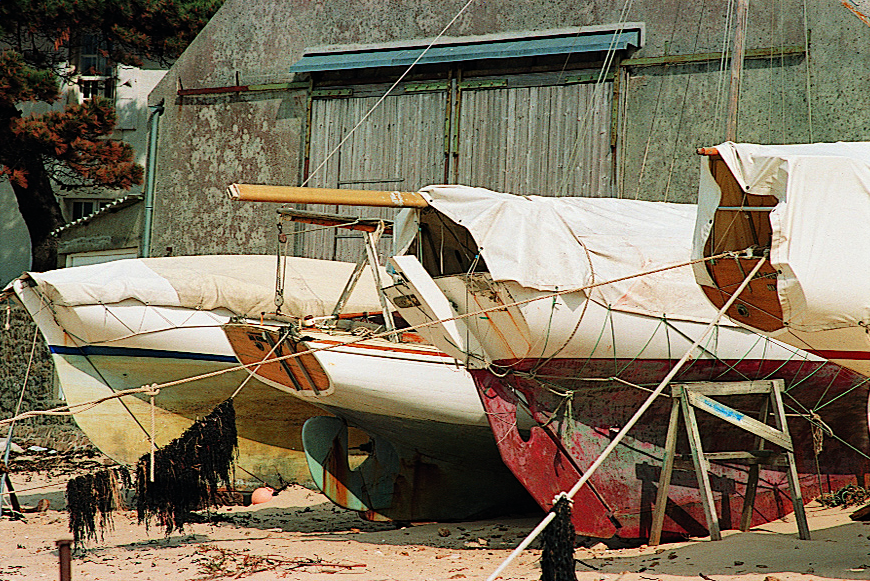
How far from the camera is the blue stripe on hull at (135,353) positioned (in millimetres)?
11398

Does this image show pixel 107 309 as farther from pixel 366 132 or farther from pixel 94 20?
pixel 94 20

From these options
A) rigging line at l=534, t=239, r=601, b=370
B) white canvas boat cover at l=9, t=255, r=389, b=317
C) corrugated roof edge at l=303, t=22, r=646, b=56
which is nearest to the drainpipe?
corrugated roof edge at l=303, t=22, r=646, b=56

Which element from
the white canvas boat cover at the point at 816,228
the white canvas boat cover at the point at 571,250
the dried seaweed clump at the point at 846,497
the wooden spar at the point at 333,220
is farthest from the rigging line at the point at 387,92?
the dried seaweed clump at the point at 846,497

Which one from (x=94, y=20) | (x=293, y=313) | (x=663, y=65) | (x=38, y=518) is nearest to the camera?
(x=38, y=518)

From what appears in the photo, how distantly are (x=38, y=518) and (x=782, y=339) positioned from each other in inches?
325

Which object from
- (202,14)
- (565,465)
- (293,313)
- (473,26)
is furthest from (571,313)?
(202,14)

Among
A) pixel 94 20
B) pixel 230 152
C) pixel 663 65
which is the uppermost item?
pixel 94 20

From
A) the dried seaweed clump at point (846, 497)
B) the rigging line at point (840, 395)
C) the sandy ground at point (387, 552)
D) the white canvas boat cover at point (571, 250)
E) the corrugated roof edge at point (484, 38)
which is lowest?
the sandy ground at point (387, 552)

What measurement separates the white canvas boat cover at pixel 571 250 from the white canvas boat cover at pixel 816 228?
1996 millimetres

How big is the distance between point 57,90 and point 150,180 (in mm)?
3535

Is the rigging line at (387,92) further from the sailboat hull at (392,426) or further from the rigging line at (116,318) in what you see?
the sailboat hull at (392,426)

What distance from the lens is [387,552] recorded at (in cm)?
895

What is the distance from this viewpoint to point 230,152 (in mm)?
15625

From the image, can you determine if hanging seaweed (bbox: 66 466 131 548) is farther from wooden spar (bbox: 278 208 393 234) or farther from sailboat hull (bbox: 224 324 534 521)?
wooden spar (bbox: 278 208 393 234)
